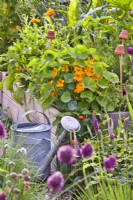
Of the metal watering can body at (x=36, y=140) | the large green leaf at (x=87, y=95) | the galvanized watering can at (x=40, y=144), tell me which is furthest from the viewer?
the large green leaf at (x=87, y=95)

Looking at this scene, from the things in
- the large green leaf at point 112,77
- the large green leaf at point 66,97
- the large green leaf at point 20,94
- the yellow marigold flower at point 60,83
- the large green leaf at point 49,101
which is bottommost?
the large green leaf at point 20,94

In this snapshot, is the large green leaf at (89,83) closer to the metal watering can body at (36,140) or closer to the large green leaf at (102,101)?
the large green leaf at (102,101)

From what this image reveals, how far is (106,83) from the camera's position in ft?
12.5

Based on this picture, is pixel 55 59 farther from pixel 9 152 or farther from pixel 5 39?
pixel 5 39

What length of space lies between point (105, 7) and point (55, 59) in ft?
3.06

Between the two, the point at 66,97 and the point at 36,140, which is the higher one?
the point at 66,97

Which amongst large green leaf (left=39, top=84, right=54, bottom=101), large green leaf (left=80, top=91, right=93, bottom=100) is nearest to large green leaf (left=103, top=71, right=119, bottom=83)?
large green leaf (left=80, top=91, right=93, bottom=100)

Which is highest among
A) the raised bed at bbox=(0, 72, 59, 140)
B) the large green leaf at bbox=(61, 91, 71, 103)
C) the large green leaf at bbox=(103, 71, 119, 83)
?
the large green leaf at bbox=(103, 71, 119, 83)

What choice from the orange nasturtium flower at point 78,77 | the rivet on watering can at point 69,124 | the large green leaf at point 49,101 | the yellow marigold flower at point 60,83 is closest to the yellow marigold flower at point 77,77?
the orange nasturtium flower at point 78,77

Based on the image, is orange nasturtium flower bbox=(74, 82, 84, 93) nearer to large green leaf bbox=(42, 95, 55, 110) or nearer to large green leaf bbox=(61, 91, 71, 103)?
large green leaf bbox=(61, 91, 71, 103)

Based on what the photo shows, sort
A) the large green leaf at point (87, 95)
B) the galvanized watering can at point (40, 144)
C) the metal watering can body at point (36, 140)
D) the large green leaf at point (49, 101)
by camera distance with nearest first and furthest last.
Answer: the galvanized watering can at point (40, 144), the metal watering can body at point (36, 140), the large green leaf at point (87, 95), the large green leaf at point (49, 101)

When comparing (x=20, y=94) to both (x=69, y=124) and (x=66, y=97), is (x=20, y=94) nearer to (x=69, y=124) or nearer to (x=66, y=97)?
(x=66, y=97)

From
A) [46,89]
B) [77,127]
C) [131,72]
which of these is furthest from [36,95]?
[77,127]

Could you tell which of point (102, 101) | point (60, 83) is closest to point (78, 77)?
point (60, 83)
